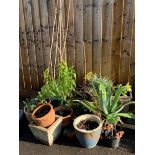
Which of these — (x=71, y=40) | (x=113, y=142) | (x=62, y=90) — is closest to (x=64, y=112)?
(x=62, y=90)

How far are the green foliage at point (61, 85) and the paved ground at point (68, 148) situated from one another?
525 millimetres

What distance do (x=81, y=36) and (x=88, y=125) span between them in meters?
1.07

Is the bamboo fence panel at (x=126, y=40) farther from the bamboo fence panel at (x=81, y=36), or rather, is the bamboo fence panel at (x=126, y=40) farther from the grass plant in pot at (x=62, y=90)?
the grass plant in pot at (x=62, y=90)

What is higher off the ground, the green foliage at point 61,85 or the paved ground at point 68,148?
the green foliage at point 61,85

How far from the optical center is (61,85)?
153 inches

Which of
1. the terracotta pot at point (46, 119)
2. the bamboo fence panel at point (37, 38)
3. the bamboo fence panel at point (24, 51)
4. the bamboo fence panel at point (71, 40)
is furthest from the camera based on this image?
the bamboo fence panel at point (24, 51)

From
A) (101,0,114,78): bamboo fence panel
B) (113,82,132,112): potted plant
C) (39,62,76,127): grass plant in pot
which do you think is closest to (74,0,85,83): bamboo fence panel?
(39,62,76,127): grass plant in pot

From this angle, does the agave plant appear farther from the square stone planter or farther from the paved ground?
the square stone planter

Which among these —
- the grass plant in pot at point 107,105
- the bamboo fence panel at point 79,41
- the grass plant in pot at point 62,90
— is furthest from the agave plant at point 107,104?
the bamboo fence panel at point 79,41

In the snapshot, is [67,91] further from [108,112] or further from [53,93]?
[108,112]

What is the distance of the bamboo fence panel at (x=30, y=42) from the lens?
3.83 meters

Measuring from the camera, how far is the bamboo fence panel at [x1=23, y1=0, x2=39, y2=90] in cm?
383
